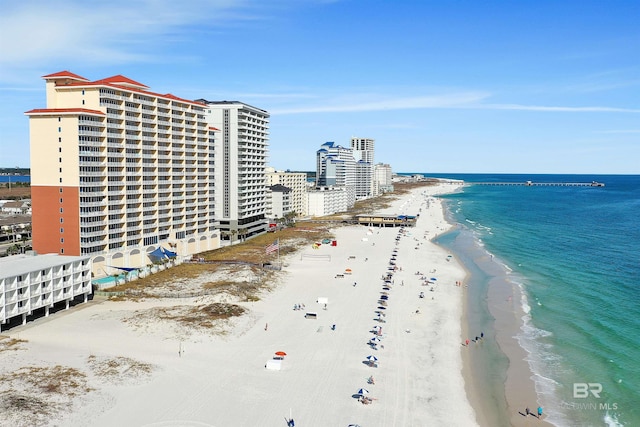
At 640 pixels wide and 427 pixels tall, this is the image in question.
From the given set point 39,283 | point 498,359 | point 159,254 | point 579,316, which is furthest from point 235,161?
point 498,359

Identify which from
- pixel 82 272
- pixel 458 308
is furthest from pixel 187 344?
pixel 458 308

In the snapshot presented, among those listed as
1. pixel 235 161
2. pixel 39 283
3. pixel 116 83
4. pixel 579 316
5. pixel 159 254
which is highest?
pixel 116 83

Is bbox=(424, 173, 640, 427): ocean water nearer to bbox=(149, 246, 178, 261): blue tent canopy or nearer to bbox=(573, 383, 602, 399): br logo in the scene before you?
bbox=(573, 383, 602, 399): br logo

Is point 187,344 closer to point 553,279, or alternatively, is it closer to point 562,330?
point 562,330

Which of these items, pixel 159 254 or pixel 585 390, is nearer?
pixel 585 390

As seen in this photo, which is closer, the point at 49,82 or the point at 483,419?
the point at 483,419

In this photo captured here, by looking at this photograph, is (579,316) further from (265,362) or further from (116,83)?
(116,83)

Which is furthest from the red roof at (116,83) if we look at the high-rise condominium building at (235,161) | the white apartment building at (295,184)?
the white apartment building at (295,184)
